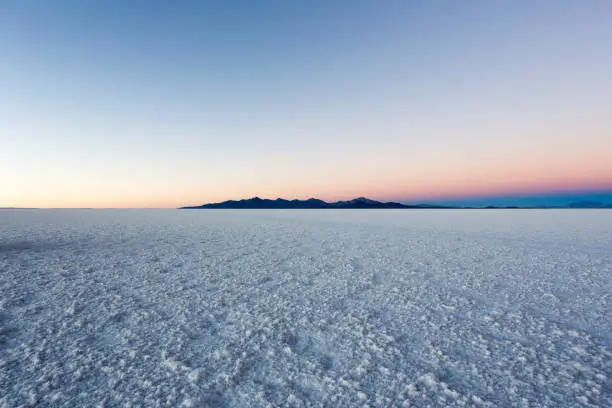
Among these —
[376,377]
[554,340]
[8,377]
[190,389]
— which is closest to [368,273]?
[554,340]

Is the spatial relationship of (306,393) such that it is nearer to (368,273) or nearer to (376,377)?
(376,377)

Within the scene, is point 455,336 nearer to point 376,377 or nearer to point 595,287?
point 376,377

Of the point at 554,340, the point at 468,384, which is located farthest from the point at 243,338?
the point at 554,340

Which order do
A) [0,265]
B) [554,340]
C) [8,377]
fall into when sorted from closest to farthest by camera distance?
[8,377], [554,340], [0,265]

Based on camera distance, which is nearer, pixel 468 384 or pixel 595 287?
pixel 468 384

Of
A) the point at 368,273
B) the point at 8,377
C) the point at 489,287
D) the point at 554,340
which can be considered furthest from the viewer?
the point at 368,273

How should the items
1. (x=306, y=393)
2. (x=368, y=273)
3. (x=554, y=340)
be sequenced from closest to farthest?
1. (x=306, y=393)
2. (x=554, y=340)
3. (x=368, y=273)

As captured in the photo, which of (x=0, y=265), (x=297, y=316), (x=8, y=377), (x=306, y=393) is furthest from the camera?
(x=0, y=265)
